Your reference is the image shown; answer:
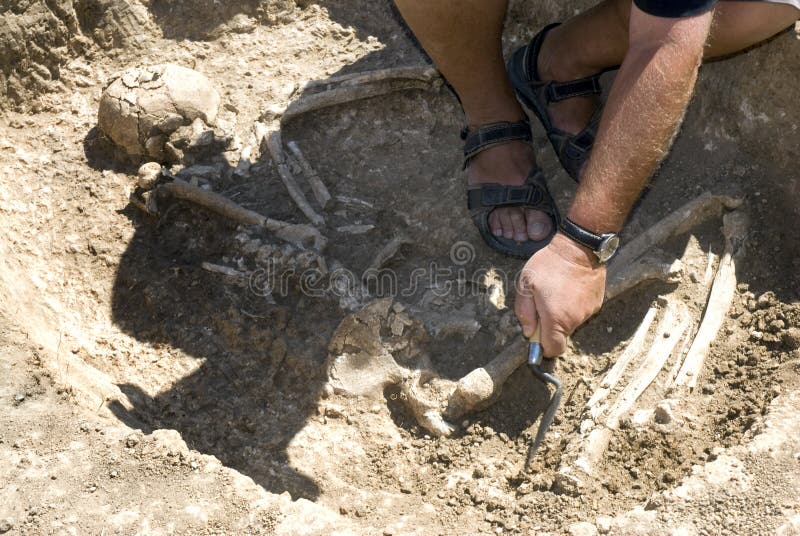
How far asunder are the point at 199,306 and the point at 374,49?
1.79m

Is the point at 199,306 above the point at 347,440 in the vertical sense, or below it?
above

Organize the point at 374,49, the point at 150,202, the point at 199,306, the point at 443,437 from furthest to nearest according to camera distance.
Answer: the point at 374,49 → the point at 150,202 → the point at 199,306 → the point at 443,437

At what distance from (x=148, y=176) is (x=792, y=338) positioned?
2.80 m

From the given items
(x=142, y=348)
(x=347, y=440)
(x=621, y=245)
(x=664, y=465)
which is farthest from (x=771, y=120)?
(x=142, y=348)

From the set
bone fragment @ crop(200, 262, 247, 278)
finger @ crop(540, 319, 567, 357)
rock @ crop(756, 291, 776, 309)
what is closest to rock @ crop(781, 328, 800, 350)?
rock @ crop(756, 291, 776, 309)

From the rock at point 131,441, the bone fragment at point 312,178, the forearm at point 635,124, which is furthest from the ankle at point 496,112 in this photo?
the rock at point 131,441

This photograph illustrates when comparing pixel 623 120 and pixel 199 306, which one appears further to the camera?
pixel 199 306

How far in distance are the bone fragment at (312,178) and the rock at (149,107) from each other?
0.52m

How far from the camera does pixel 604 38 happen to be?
3535 millimetres

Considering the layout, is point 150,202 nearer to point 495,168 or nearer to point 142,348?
point 142,348

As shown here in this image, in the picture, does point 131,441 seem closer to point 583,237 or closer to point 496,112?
point 583,237

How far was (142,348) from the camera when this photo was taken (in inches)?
140

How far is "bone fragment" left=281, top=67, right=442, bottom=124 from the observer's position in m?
4.25

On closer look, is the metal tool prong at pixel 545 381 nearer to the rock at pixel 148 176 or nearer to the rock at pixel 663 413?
the rock at pixel 663 413
